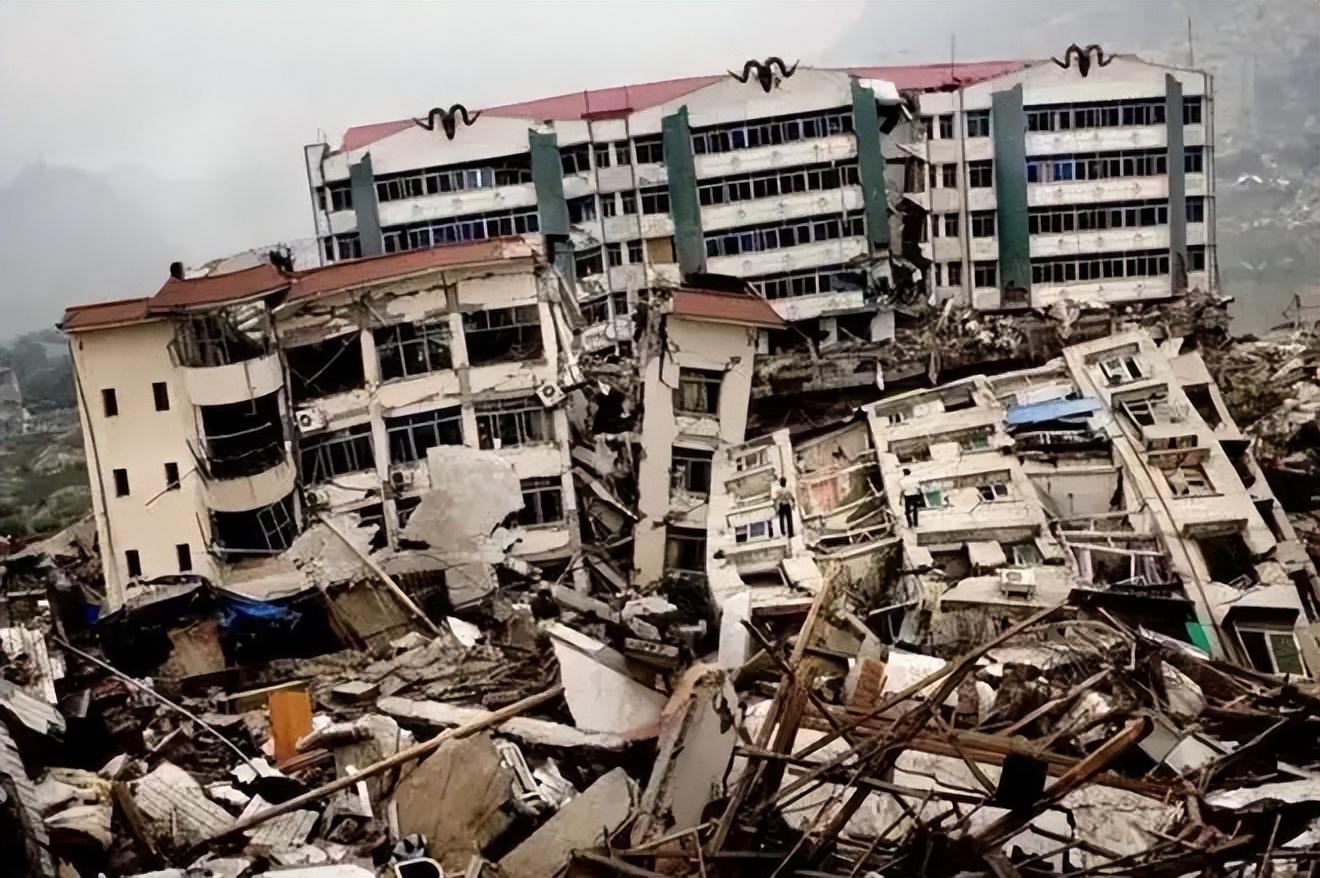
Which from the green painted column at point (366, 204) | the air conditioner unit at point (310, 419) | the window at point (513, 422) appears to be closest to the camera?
the air conditioner unit at point (310, 419)

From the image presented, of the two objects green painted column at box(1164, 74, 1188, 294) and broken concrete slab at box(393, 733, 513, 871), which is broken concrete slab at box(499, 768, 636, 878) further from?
green painted column at box(1164, 74, 1188, 294)

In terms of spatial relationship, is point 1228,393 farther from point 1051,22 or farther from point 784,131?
point 1051,22

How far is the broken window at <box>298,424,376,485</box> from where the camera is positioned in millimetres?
12430

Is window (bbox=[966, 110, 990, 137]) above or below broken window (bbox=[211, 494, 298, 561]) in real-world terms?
above

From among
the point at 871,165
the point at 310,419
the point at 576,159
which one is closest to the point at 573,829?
the point at 310,419

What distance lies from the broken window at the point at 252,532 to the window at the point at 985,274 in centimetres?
1171

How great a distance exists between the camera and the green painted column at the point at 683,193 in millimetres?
17359

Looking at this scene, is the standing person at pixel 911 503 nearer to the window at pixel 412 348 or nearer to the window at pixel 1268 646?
the window at pixel 1268 646

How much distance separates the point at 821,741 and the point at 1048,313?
1288cm

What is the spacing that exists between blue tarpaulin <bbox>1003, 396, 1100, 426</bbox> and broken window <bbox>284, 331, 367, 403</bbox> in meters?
7.06

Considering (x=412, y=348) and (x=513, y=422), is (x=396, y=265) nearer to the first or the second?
(x=412, y=348)

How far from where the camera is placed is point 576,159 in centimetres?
1736

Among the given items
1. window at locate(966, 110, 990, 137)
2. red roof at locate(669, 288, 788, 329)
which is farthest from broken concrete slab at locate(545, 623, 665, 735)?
window at locate(966, 110, 990, 137)

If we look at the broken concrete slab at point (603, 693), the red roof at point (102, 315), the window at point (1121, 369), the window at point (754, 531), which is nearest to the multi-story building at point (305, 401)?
the red roof at point (102, 315)
